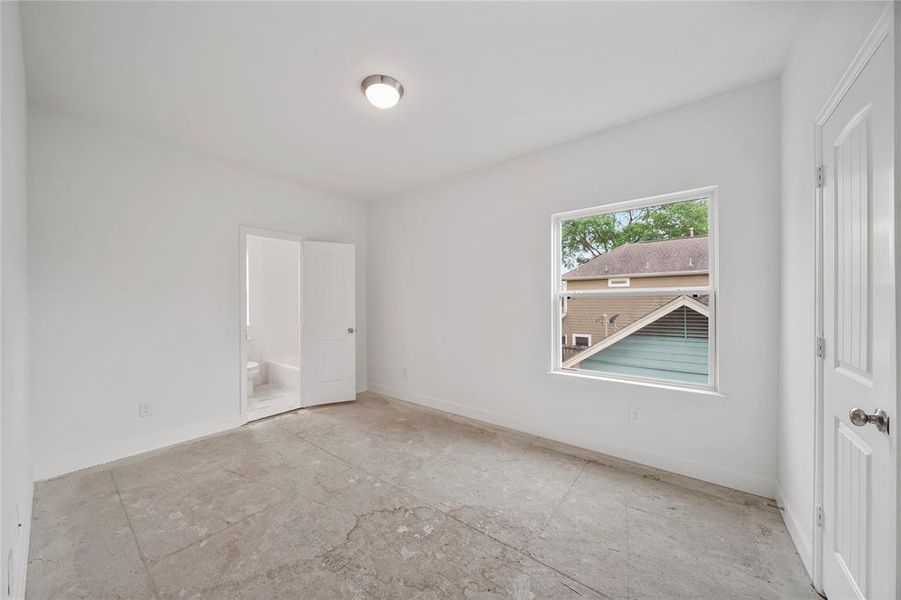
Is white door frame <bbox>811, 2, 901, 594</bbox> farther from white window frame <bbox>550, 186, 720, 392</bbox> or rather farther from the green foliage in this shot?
the green foliage

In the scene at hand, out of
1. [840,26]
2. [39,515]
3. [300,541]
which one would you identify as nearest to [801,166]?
[840,26]

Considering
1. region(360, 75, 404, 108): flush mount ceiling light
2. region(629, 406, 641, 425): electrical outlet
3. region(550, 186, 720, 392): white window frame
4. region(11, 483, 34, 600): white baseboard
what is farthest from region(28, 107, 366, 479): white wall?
region(629, 406, 641, 425): electrical outlet

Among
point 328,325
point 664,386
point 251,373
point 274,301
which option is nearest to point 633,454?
point 664,386

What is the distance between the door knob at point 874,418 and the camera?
1.04 metres

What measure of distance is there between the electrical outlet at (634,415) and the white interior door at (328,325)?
126 inches

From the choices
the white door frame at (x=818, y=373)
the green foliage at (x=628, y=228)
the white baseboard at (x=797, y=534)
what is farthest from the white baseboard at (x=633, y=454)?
the green foliage at (x=628, y=228)

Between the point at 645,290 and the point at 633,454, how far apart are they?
1.30 m

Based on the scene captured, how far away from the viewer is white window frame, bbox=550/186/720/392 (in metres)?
2.45

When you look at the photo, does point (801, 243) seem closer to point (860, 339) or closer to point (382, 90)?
point (860, 339)

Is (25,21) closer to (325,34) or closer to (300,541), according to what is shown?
(325,34)

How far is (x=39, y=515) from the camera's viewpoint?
6.74 ft

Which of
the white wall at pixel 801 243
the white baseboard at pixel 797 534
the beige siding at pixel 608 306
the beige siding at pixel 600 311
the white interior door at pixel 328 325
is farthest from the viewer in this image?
the white interior door at pixel 328 325

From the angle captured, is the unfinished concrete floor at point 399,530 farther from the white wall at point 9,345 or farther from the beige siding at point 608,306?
the beige siding at point 608,306

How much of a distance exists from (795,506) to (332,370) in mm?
4185
